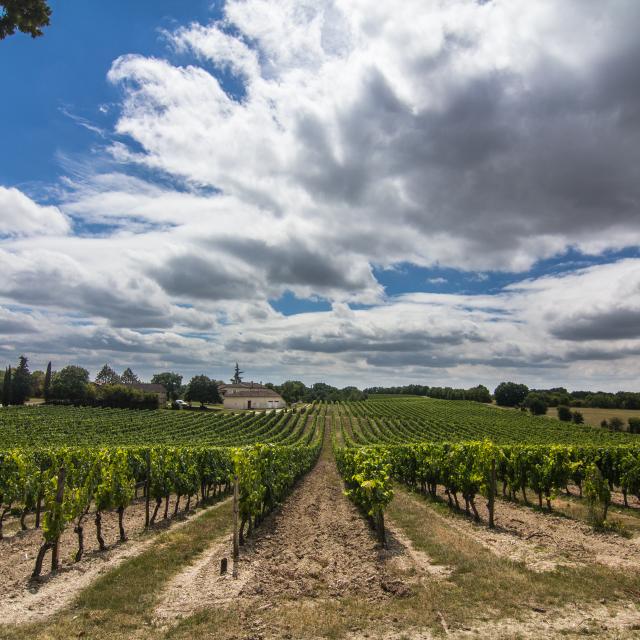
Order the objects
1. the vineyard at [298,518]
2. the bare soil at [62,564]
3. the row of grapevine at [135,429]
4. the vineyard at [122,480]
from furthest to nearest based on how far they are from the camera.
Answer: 1. the row of grapevine at [135,429]
2. the vineyard at [122,480]
3. the vineyard at [298,518]
4. the bare soil at [62,564]

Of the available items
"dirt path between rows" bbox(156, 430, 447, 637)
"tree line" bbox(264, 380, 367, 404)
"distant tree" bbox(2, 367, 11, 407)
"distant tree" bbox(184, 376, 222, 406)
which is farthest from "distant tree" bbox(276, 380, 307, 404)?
"dirt path between rows" bbox(156, 430, 447, 637)

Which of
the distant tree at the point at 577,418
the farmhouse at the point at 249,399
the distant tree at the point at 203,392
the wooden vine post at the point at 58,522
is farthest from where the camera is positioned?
the farmhouse at the point at 249,399

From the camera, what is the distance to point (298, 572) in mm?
11039

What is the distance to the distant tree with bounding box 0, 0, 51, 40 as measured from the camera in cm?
720

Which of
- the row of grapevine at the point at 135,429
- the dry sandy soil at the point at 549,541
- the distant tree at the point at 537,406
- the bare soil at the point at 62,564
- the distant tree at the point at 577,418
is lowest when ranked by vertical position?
the row of grapevine at the point at 135,429

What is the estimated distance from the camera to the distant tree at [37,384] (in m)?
122

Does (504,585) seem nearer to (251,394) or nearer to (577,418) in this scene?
(577,418)

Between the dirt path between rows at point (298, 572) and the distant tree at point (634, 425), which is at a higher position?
the distant tree at point (634, 425)

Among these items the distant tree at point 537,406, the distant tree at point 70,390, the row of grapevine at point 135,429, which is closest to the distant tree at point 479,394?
the distant tree at point 537,406

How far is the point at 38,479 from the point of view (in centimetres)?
1652

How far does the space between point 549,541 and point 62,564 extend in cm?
1410

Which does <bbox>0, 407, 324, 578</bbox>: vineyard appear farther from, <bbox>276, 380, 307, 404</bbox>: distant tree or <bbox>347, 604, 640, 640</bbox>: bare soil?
<bbox>276, 380, 307, 404</bbox>: distant tree

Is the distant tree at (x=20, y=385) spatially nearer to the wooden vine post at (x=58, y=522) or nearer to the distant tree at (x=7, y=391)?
the distant tree at (x=7, y=391)

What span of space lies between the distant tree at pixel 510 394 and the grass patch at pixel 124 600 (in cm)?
14148
